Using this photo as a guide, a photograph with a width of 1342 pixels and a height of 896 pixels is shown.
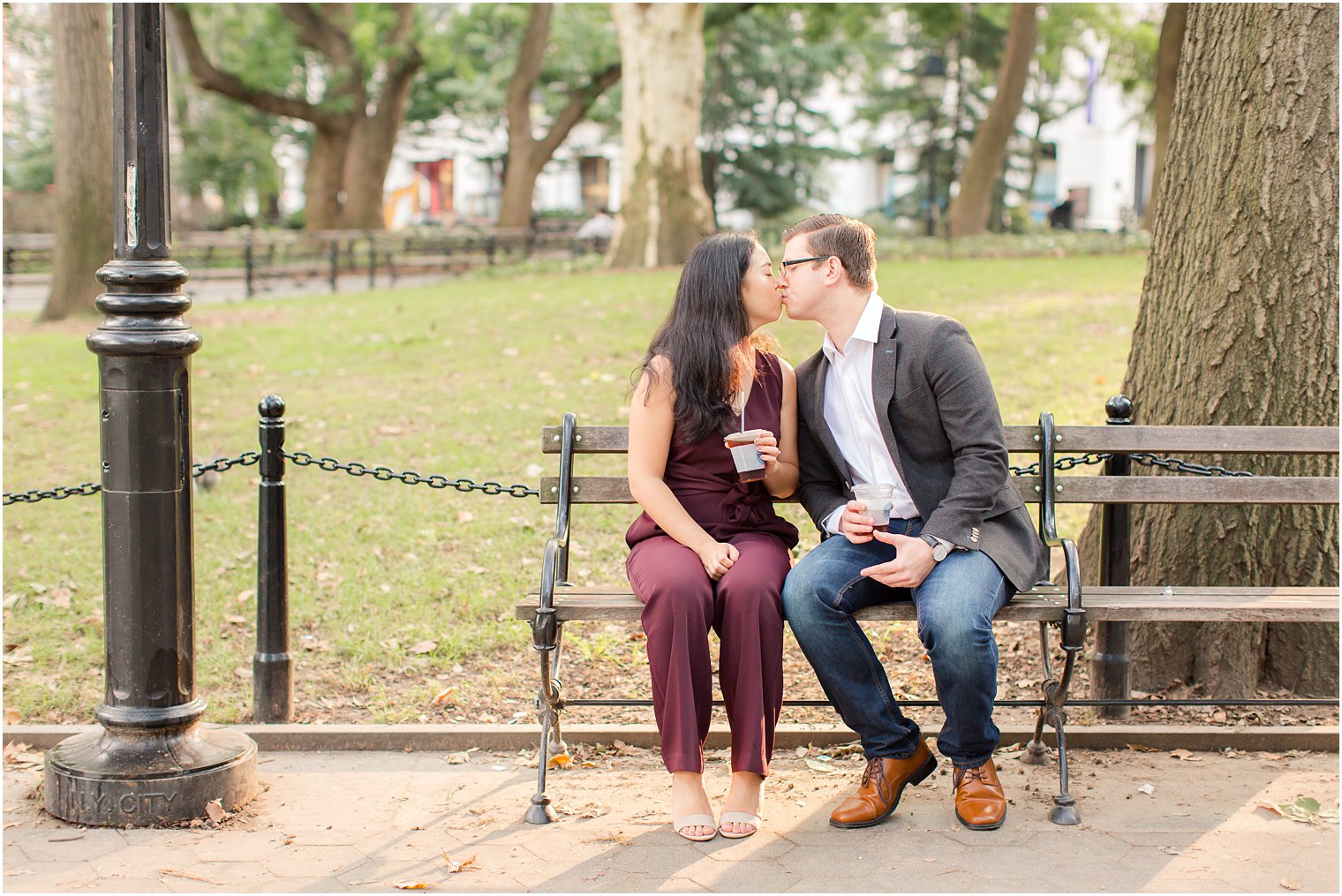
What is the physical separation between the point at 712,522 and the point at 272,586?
167 cm

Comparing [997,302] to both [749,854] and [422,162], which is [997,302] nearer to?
[749,854]

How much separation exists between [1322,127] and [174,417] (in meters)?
3.96

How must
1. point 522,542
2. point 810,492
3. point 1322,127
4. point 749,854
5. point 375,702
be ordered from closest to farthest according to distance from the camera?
point 749,854 → point 810,492 → point 1322,127 → point 375,702 → point 522,542

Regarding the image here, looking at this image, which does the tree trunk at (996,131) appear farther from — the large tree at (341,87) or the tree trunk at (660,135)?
the large tree at (341,87)

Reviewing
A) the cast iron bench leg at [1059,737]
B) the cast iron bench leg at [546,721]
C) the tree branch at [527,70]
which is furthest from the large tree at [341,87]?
the cast iron bench leg at [1059,737]

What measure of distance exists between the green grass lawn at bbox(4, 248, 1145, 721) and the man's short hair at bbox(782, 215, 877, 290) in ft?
6.85

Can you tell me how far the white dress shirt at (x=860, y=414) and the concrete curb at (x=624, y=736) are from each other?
35.6 inches

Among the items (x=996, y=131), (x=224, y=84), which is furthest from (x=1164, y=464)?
(x=224, y=84)

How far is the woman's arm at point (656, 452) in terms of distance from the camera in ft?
12.9

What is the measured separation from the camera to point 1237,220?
465 centimetres

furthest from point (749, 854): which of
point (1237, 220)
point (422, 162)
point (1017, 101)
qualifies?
point (422, 162)

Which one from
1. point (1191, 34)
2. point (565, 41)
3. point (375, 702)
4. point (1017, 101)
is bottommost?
point (375, 702)

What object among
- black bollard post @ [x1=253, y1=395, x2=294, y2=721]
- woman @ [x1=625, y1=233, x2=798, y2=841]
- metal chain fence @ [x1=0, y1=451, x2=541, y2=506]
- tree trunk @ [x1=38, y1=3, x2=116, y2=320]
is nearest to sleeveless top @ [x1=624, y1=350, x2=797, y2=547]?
woman @ [x1=625, y1=233, x2=798, y2=841]

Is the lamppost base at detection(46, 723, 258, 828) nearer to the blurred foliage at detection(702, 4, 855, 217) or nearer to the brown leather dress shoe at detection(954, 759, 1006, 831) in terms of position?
the brown leather dress shoe at detection(954, 759, 1006, 831)
